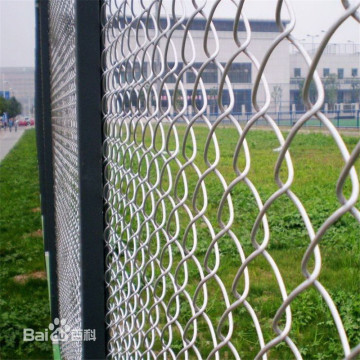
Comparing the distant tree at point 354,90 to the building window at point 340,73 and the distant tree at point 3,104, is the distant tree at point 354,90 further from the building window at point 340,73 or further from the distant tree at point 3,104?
the distant tree at point 3,104

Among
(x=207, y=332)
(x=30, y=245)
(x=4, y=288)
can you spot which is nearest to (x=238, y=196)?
(x=30, y=245)

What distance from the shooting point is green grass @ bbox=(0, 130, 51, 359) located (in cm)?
414

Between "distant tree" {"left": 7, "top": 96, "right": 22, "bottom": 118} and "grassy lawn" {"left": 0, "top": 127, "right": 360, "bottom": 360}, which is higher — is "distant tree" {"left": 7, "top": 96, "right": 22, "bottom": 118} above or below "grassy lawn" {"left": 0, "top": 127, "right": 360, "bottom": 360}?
above

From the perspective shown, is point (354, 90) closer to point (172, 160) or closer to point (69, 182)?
point (172, 160)

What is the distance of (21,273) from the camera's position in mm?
5879

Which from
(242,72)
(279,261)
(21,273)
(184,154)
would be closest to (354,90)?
(242,72)

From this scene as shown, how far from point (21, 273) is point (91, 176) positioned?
14.8ft

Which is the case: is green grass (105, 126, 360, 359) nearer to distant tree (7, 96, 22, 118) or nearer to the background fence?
the background fence

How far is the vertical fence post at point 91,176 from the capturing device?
1603 mm

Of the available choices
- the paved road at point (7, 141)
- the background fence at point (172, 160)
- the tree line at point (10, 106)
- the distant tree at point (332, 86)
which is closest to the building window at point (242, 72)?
the background fence at point (172, 160)

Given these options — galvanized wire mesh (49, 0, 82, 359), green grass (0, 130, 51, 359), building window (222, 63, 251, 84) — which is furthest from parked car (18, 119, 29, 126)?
building window (222, 63, 251, 84)

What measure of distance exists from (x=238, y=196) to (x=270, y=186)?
2.58 feet

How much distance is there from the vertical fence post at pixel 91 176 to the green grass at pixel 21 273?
247 cm

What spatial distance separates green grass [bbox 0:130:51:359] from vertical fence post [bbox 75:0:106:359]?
8.11 feet
